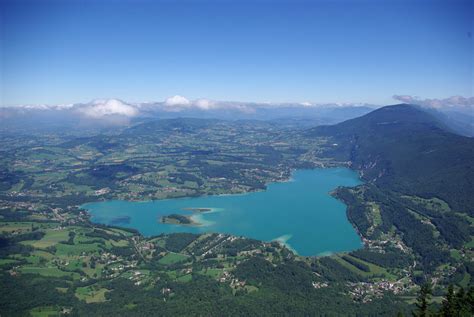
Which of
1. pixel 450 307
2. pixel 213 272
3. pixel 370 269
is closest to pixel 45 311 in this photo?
pixel 213 272

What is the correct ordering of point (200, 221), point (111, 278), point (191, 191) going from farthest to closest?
point (191, 191)
point (200, 221)
point (111, 278)

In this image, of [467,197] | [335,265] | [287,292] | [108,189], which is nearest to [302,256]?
[335,265]

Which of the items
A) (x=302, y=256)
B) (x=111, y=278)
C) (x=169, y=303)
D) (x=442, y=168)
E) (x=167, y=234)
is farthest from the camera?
(x=442, y=168)

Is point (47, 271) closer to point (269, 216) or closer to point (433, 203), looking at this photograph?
point (269, 216)

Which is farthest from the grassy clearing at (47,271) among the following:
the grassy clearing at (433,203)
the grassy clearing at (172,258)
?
the grassy clearing at (433,203)

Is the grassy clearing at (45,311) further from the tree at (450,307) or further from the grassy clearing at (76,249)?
the tree at (450,307)

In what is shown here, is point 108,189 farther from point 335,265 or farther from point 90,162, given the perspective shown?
point 335,265

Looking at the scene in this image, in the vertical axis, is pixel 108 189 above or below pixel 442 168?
below
